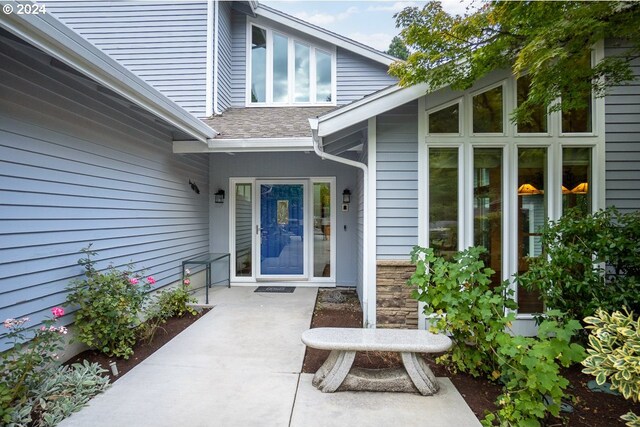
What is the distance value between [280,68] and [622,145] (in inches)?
244

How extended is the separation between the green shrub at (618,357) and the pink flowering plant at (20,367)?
3844 millimetres

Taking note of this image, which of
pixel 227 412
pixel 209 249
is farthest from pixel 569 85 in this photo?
pixel 209 249

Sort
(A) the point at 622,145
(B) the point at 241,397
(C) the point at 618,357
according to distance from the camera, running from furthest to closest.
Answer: (A) the point at 622,145 < (B) the point at 241,397 < (C) the point at 618,357

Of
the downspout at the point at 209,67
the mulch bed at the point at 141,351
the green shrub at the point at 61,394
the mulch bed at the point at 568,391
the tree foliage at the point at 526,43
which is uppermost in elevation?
the downspout at the point at 209,67

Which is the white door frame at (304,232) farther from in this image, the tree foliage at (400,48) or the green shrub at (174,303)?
the tree foliage at (400,48)

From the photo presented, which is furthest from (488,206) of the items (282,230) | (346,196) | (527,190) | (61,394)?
(61,394)

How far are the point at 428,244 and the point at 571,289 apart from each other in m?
1.42

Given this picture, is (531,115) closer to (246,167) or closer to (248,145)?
(248,145)

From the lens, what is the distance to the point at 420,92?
147 inches

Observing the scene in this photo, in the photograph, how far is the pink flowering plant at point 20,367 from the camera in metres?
2.26

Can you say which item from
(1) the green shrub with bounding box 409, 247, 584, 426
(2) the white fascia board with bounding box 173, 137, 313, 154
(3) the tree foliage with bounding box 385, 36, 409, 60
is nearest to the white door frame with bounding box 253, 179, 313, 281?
(2) the white fascia board with bounding box 173, 137, 313, 154

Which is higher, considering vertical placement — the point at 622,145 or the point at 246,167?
the point at 246,167

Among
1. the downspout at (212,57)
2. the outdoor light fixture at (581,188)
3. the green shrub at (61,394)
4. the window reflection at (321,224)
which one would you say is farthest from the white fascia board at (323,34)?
the green shrub at (61,394)

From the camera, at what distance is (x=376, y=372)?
2.96 meters
